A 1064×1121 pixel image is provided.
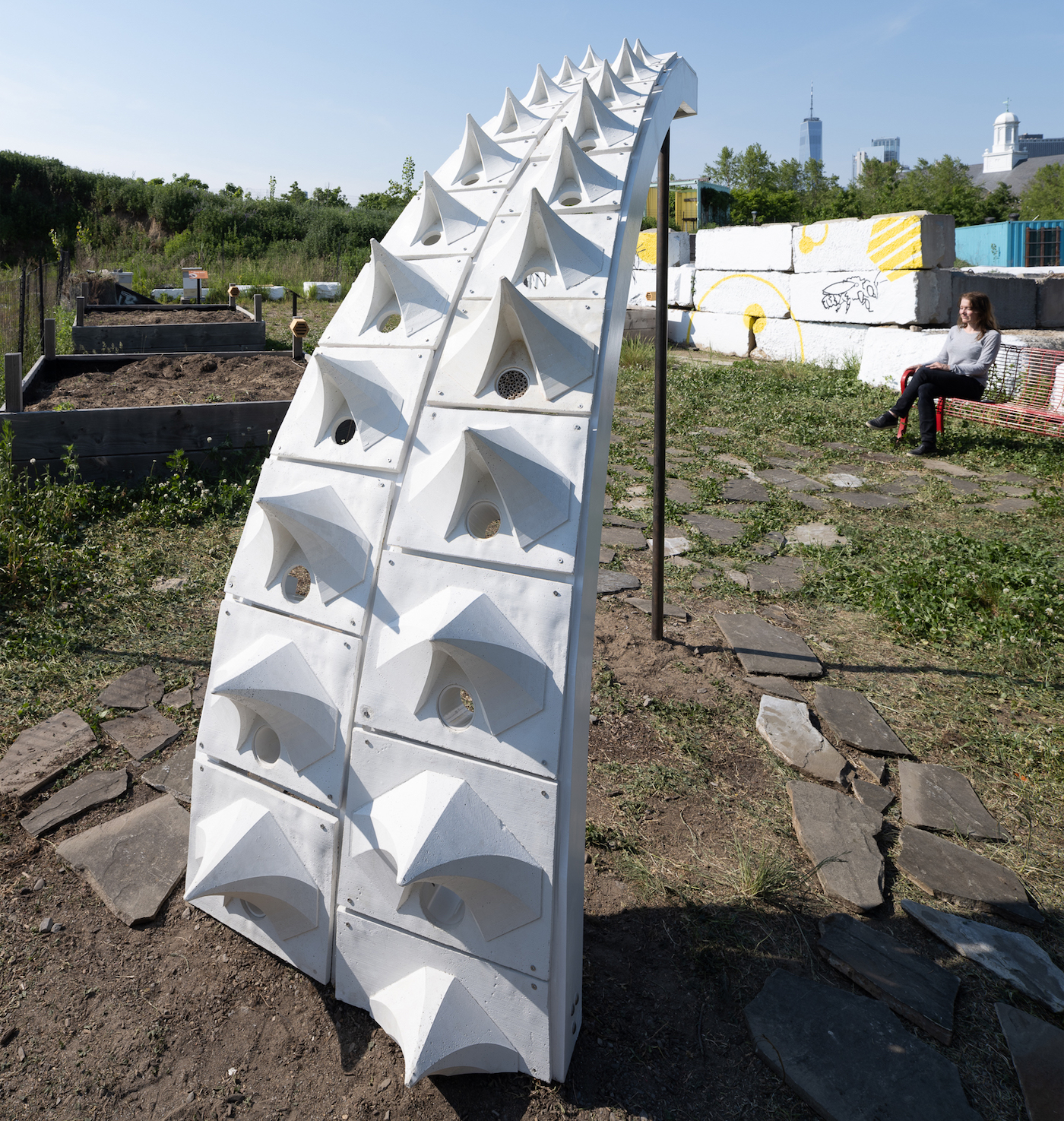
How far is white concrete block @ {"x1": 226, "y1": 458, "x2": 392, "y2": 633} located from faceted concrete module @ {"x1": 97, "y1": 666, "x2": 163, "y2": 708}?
1.93 metres

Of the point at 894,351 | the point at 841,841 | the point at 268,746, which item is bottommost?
the point at 841,841

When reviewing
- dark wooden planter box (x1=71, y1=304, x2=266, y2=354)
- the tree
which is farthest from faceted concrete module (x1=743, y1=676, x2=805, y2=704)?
the tree

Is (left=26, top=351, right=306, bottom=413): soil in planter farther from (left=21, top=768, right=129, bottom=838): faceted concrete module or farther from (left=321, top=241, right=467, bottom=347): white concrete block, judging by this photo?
(left=321, top=241, right=467, bottom=347): white concrete block

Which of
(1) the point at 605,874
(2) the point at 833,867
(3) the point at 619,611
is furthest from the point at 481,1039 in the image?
(3) the point at 619,611

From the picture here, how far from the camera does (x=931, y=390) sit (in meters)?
7.88

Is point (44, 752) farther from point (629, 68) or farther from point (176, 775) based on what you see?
point (629, 68)

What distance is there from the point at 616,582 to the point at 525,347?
3.05 metres

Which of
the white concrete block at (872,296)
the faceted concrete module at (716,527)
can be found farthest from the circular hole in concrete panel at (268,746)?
the white concrete block at (872,296)

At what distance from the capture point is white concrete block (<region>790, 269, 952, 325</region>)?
1023cm

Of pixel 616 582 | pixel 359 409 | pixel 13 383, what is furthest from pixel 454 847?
pixel 13 383

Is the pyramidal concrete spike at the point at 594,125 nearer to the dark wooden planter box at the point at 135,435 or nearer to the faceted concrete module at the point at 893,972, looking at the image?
the faceted concrete module at the point at 893,972

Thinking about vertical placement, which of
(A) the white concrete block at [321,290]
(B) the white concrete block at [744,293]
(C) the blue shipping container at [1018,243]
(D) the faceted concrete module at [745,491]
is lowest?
(D) the faceted concrete module at [745,491]

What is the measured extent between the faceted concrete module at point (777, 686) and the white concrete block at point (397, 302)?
2.53m

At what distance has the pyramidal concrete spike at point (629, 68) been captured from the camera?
119 inches
